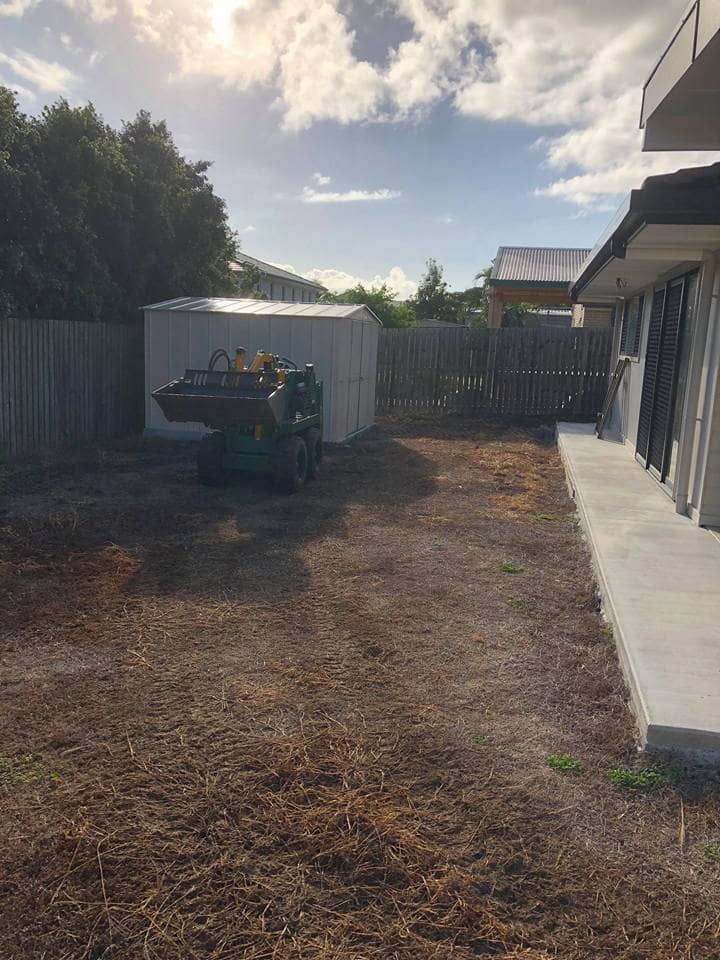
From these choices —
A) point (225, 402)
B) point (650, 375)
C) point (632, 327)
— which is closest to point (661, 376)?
point (650, 375)

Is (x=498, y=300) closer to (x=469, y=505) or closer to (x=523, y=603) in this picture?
(x=469, y=505)

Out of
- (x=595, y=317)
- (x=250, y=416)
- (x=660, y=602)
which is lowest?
(x=660, y=602)

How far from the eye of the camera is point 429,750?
3049mm

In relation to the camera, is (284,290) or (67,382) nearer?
(67,382)

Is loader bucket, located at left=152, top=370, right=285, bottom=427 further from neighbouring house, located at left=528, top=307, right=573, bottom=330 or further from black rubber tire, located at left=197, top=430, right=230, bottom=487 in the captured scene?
neighbouring house, located at left=528, top=307, right=573, bottom=330

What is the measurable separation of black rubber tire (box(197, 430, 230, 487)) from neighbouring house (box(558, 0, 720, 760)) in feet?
13.1

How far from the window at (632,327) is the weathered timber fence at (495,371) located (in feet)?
7.40

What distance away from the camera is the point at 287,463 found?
7.78 meters

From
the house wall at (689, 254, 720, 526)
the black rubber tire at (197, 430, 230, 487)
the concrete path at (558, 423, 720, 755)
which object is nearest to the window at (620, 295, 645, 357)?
the concrete path at (558, 423, 720, 755)

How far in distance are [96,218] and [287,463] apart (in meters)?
6.79

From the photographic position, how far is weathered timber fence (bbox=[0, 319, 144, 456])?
31.3 ft

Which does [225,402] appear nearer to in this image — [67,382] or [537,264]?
[67,382]

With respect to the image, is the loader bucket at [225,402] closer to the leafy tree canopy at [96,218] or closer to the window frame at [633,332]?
the leafy tree canopy at [96,218]

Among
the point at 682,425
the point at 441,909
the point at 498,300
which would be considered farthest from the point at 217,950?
the point at 498,300
